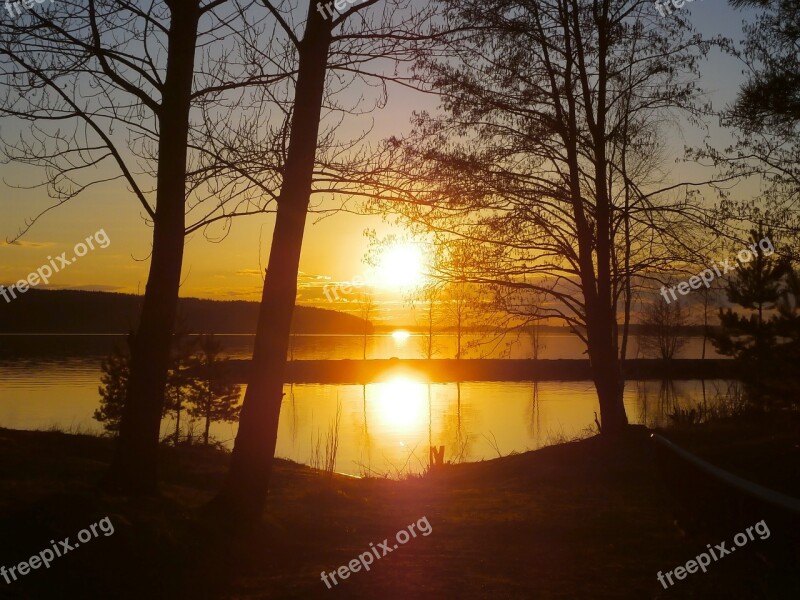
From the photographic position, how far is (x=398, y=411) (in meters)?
53.0

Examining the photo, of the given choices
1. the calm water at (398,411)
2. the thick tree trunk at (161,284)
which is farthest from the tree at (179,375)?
the thick tree trunk at (161,284)

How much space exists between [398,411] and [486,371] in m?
41.9

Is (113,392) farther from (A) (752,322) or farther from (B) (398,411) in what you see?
(A) (752,322)

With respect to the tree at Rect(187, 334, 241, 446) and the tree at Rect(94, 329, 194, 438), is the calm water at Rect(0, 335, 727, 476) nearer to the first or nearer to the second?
the tree at Rect(94, 329, 194, 438)

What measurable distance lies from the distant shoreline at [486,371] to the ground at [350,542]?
2623 inches

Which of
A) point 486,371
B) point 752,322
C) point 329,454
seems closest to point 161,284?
point 329,454

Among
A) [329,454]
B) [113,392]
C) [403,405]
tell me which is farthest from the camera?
[403,405]

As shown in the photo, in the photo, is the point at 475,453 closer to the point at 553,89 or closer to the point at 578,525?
the point at 553,89

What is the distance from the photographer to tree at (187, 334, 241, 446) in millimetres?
41469

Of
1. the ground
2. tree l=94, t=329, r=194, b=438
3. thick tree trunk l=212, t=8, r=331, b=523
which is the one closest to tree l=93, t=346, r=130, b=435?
tree l=94, t=329, r=194, b=438

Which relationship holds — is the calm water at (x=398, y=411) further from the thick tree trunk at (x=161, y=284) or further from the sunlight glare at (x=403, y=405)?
Answer: the thick tree trunk at (x=161, y=284)

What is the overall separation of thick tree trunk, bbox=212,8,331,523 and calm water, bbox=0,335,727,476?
28.0ft

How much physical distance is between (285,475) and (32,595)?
293 inches

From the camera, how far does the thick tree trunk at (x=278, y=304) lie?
7.66m
